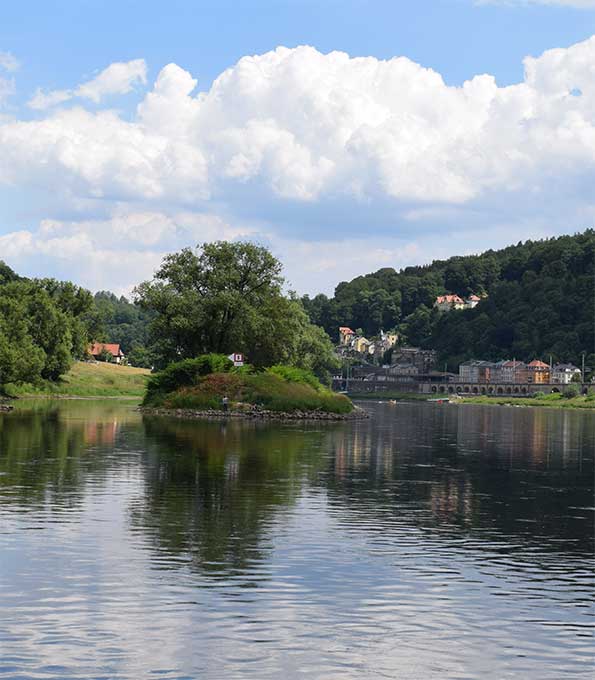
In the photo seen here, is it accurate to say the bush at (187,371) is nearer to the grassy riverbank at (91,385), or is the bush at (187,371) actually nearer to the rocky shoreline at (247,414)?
the rocky shoreline at (247,414)

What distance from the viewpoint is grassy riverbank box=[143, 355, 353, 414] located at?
9694cm

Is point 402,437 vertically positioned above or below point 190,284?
below

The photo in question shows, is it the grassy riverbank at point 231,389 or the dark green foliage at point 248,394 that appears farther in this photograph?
the grassy riverbank at point 231,389

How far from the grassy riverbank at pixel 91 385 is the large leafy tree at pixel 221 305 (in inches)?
1102

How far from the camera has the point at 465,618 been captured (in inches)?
723

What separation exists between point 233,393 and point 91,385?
69.4 metres

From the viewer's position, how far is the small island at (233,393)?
96.2 meters

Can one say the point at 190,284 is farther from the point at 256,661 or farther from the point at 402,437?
the point at 256,661

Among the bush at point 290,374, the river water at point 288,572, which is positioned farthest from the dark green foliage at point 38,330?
the river water at point 288,572

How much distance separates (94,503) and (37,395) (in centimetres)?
11335

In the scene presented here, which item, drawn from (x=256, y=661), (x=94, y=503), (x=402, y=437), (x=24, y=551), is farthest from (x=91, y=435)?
(x=256, y=661)

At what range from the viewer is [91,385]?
532 ft

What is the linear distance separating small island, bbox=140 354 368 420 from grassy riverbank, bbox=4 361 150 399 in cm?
3314

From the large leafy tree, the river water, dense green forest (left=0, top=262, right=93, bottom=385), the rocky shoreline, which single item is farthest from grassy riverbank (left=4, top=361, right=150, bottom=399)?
the river water
